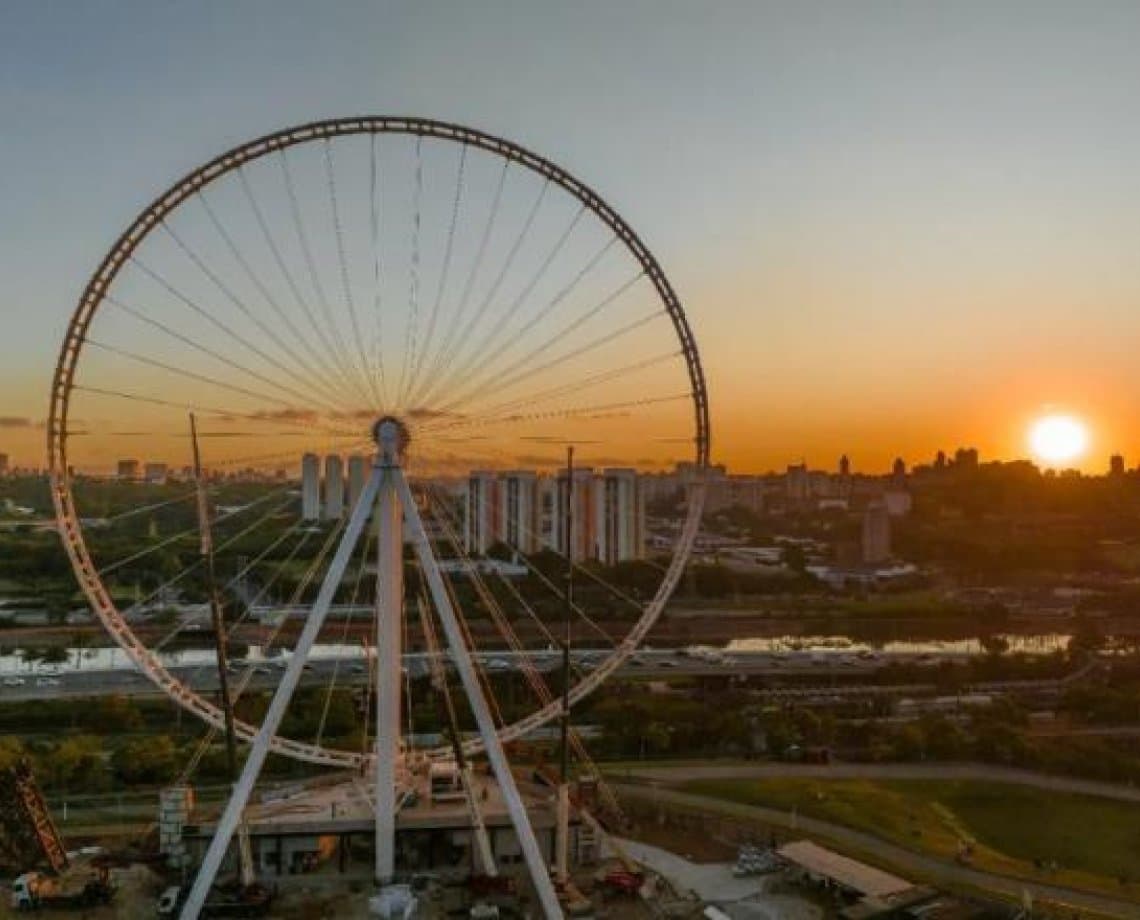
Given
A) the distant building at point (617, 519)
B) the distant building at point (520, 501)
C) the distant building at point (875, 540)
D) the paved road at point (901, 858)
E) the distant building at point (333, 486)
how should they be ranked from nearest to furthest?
the paved road at point (901, 858) < the distant building at point (333, 486) < the distant building at point (520, 501) < the distant building at point (617, 519) < the distant building at point (875, 540)

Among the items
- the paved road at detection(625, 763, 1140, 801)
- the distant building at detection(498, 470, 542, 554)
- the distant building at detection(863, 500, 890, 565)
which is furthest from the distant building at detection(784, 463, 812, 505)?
the paved road at detection(625, 763, 1140, 801)

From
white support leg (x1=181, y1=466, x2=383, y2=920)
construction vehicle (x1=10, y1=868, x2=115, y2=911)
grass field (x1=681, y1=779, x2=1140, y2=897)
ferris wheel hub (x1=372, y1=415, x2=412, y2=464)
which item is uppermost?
ferris wheel hub (x1=372, y1=415, x2=412, y2=464)

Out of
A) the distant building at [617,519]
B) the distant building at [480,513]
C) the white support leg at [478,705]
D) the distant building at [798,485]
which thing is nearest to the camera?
the white support leg at [478,705]

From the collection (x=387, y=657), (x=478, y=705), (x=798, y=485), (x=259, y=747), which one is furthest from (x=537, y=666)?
(x=798, y=485)

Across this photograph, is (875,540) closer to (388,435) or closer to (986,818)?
(986,818)

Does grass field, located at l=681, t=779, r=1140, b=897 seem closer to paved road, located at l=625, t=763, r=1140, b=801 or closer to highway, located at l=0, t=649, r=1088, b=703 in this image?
paved road, located at l=625, t=763, r=1140, b=801

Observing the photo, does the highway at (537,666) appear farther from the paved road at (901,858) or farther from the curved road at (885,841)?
the paved road at (901,858)

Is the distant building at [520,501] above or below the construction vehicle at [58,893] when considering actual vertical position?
above

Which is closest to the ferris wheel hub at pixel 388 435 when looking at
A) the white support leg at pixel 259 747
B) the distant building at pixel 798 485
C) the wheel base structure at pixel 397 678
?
the wheel base structure at pixel 397 678
